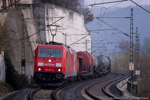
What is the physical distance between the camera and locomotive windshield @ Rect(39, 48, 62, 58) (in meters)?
23.2

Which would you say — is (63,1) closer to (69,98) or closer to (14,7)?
(14,7)

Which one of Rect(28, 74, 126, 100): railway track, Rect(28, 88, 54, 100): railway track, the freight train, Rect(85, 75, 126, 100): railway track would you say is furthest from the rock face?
Rect(28, 88, 54, 100): railway track

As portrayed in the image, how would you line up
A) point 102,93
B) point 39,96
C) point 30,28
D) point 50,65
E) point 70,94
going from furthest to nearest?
1. point 30,28
2. point 50,65
3. point 102,93
4. point 70,94
5. point 39,96

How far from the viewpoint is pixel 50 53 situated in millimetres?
23344

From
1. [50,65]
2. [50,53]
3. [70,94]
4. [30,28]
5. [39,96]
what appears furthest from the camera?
[30,28]

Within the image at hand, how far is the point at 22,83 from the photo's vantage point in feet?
93.6

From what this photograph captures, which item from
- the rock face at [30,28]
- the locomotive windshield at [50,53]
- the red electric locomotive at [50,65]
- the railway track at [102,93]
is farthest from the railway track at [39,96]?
the rock face at [30,28]

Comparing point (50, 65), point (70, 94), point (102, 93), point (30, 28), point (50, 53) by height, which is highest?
point (30, 28)

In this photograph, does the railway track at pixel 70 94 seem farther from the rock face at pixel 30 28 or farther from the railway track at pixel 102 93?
the rock face at pixel 30 28

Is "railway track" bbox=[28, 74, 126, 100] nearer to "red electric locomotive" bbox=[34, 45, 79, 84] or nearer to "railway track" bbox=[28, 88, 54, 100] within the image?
"railway track" bbox=[28, 88, 54, 100]

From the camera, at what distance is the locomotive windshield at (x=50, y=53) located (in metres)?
23.2

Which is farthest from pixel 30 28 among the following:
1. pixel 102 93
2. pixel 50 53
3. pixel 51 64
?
pixel 102 93

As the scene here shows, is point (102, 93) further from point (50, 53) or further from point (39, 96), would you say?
point (39, 96)

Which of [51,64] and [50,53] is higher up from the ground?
[50,53]
